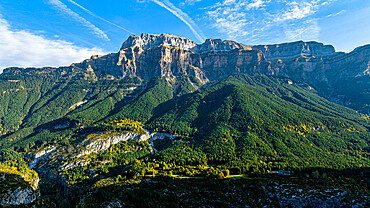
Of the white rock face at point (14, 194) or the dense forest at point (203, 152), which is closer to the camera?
the white rock face at point (14, 194)

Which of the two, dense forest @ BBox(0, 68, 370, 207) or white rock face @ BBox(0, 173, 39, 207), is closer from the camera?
white rock face @ BBox(0, 173, 39, 207)

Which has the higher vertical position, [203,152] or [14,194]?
[14,194]

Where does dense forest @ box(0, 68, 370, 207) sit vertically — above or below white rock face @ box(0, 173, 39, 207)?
below

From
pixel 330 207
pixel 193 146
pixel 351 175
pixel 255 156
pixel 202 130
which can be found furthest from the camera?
pixel 202 130

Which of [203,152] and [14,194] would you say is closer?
[14,194]

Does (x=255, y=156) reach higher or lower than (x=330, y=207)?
lower

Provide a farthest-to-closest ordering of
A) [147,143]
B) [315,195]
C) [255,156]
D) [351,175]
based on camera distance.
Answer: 1. [147,143]
2. [255,156]
3. [351,175]
4. [315,195]

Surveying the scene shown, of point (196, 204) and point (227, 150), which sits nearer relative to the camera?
point (196, 204)

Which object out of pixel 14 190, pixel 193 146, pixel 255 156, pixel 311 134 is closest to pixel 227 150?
pixel 255 156

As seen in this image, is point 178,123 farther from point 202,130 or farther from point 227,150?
point 227,150

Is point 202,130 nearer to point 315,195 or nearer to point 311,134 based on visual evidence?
point 311,134

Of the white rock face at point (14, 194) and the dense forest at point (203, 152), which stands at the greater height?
the white rock face at point (14, 194)
